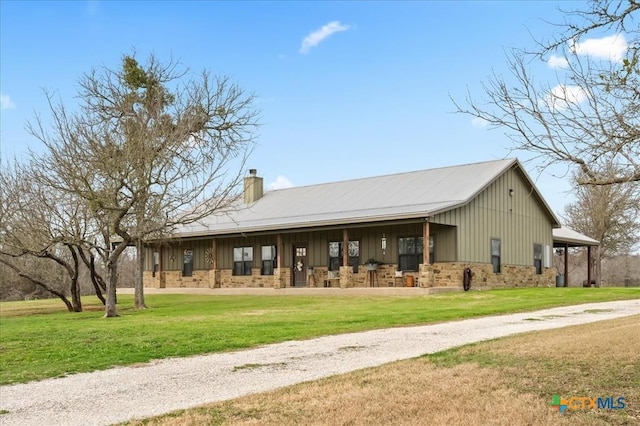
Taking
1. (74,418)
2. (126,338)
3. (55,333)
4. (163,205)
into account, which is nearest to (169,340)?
(126,338)

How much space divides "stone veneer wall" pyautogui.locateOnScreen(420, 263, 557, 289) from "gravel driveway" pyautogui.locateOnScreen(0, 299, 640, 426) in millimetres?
12251

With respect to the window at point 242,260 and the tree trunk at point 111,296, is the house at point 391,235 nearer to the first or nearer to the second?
the window at point 242,260

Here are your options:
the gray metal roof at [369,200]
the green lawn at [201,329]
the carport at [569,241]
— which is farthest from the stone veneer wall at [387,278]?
the green lawn at [201,329]

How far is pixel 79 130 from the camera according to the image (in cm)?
1964

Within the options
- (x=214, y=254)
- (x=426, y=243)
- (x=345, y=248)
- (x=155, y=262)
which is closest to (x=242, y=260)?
(x=214, y=254)

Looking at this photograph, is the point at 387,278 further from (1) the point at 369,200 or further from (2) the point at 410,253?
(1) the point at 369,200

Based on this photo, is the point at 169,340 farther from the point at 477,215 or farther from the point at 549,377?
the point at 477,215

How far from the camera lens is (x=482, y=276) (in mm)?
28062

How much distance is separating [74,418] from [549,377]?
5097 mm

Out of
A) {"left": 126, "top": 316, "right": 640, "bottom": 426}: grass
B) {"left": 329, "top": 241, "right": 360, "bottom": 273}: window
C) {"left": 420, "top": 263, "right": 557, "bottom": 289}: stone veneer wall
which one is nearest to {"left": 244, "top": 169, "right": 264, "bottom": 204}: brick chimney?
{"left": 329, "top": 241, "right": 360, "bottom": 273}: window

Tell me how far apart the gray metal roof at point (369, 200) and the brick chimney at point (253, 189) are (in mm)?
935

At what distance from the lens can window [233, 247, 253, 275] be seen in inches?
1325

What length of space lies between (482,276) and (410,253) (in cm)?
312

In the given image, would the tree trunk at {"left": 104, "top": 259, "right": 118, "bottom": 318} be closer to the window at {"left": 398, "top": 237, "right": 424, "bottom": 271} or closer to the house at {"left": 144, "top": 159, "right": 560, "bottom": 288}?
the house at {"left": 144, "top": 159, "right": 560, "bottom": 288}
